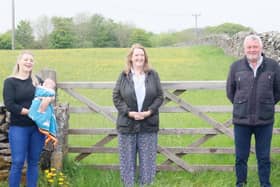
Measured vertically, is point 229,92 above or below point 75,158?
above

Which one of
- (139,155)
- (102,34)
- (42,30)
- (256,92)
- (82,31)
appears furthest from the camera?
(42,30)

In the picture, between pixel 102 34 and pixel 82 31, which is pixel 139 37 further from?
pixel 82 31

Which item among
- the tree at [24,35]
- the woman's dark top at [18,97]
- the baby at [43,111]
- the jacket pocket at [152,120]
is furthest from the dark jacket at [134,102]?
the tree at [24,35]

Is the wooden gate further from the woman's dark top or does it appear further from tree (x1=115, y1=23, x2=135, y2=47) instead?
tree (x1=115, y1=23, x2=135, y2=47)

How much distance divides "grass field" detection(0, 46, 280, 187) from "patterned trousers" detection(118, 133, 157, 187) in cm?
17

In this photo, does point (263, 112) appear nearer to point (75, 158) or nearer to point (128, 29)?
point (75, 158)

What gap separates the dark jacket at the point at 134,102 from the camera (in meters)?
5.97

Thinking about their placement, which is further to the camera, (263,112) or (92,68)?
(92,68)

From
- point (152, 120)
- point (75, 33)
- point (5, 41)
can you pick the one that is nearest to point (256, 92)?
point (152, 120)

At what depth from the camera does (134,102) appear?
235 inches

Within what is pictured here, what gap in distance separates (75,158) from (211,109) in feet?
6.71

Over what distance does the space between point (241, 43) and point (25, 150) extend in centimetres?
1918

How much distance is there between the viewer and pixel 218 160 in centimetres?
745

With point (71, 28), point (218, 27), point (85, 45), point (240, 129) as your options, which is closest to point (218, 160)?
point (240, 129)
